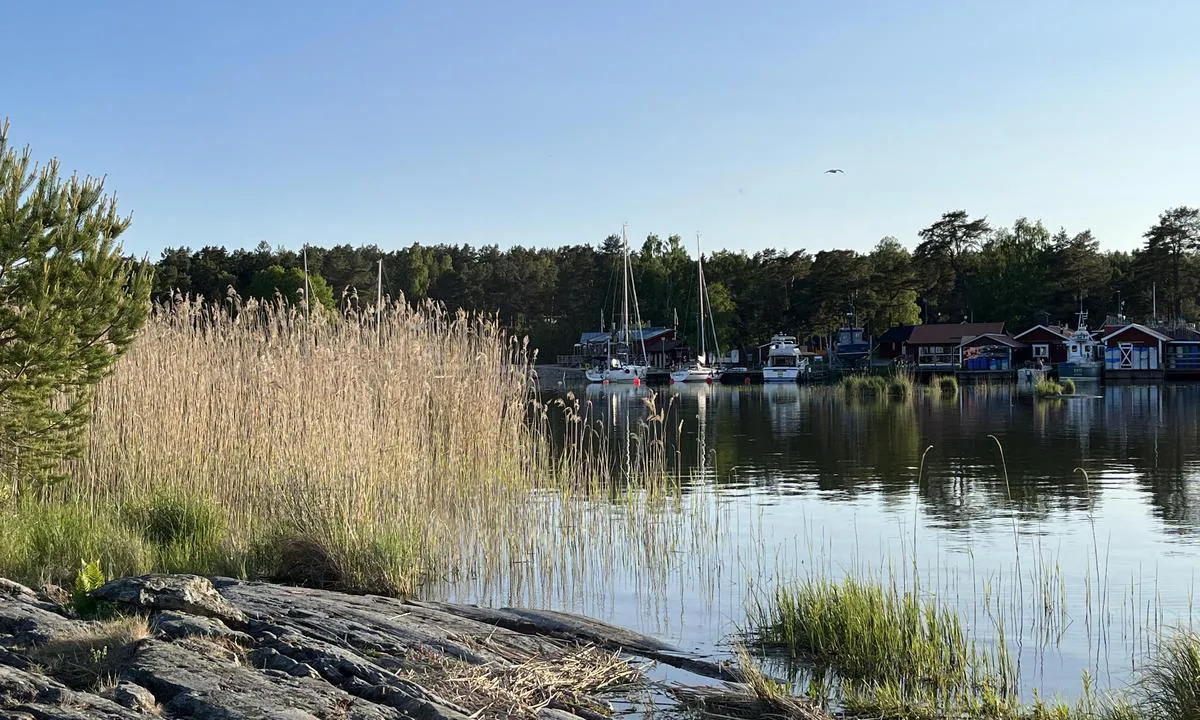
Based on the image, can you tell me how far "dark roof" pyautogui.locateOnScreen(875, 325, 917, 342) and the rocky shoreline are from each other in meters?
74.7

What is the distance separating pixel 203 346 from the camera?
12766 millimetres

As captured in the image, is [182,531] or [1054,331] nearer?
[182,531]

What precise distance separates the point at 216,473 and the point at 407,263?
98146 mm

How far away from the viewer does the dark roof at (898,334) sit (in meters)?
79.1

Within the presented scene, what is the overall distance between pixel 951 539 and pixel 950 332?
67.1 m

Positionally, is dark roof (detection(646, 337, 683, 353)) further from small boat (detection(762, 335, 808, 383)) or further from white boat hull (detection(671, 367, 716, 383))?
white boat hull (detection(671, 367, 716, 383))

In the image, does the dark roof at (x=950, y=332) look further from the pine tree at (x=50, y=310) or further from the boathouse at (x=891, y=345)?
the pine tree at (x=50, y=310)

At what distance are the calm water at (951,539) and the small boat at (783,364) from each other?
4209 centimetres

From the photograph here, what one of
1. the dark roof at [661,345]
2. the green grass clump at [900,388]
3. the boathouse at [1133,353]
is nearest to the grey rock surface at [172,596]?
the green grass clump at [900,388]

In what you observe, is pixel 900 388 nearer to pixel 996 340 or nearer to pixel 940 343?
pixel 996 340

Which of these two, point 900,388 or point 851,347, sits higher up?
point 851,347

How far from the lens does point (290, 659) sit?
5.69 m

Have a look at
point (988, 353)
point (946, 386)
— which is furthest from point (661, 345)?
point (946, 386)

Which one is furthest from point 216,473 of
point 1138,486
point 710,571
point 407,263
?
point 407,263
